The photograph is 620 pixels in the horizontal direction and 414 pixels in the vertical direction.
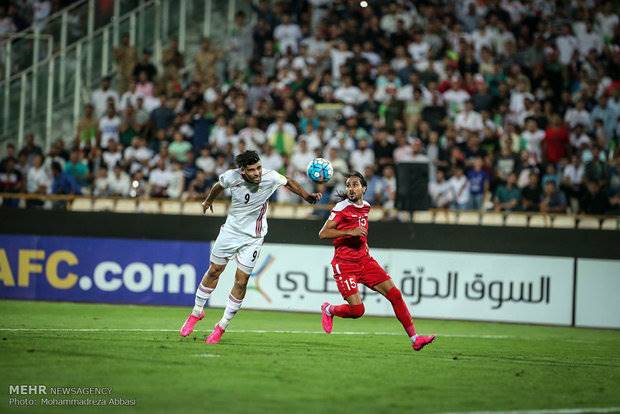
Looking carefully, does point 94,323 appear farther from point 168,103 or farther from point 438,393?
point 168,103

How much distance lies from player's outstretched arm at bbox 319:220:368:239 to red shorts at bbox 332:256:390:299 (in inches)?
17.7

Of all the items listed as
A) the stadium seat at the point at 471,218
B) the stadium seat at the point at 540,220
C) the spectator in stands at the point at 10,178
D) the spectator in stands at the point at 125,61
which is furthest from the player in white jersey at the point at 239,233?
the spectator in stands at the point at 125,61

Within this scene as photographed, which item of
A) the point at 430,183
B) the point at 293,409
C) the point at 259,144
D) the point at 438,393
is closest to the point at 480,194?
the point at 430,183

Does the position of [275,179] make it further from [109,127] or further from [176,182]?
[109,127]

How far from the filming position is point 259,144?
23531mm

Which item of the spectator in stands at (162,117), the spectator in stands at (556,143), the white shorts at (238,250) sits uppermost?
the spectator in stands at (162,117)

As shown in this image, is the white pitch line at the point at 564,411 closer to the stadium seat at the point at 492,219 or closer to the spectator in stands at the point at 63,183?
the stadium seat at the point at 492,219

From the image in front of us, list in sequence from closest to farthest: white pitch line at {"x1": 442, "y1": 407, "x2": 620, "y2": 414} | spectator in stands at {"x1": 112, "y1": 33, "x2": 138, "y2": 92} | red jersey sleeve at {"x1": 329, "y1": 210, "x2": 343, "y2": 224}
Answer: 1. white pitch line at {"x1": 442, "y1": 407, "x2": 620, "y2": 414}
2. red jersey sleeve at {"x1": 329, "y1": 210, "x2": 343, "y2": 224}
3. spectator in stands at {"x1": 112, "y1": 33, "x2": 138, "y2": 92}

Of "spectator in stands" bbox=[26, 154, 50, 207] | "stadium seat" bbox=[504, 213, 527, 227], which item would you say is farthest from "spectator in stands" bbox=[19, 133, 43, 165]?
"stadium seat" bbox=[504, 213, 527, 227]

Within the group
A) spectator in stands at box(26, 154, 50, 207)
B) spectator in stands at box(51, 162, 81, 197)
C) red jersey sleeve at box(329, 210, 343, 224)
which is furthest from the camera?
spectator in stands at box(26, 154, 50, 207)

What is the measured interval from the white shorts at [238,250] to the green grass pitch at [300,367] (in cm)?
102

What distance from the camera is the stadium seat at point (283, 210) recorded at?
2195cm

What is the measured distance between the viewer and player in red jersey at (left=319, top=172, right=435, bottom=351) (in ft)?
45.2

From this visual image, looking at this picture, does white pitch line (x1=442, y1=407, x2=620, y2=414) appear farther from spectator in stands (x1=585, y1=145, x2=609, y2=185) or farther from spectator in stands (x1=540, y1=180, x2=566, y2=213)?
spectator in stands (x1=585, y1=145, x2=609, y2=185)
